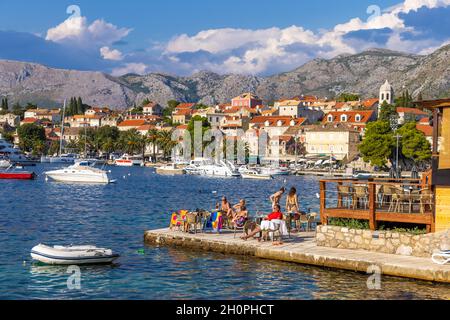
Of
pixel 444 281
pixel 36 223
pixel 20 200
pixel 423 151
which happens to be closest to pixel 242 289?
pixel 444 281

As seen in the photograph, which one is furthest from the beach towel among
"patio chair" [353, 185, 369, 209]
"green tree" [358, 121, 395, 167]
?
"green tree" [358, 121, 395, 167]

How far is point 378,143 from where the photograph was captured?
10981 cm

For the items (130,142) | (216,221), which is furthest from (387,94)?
(216,221)

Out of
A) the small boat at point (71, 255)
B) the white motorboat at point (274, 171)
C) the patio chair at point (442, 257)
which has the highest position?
the white motorboat at point (274, 171)

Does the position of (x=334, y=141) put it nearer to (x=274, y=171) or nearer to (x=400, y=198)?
(x=274, y=171)

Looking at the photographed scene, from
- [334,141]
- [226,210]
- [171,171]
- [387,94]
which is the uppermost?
[387,94]

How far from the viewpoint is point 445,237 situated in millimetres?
18297

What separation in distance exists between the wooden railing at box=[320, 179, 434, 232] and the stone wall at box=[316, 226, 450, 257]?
0.61m

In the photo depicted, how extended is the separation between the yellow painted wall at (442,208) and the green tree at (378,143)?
9222cm

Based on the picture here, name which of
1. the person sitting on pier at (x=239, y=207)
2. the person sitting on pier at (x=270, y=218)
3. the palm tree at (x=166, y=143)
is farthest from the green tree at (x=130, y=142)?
the person sitting on pier at (x=270, y=218)

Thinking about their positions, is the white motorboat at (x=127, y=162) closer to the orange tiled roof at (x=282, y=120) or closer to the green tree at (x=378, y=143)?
the orange tiled roof at (x=282, y=120)

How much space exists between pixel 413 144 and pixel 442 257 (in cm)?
9789

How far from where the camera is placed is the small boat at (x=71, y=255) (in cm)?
1959

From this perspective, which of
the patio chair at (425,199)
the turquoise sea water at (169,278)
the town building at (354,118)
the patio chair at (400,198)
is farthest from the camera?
the town building at (354,118)
